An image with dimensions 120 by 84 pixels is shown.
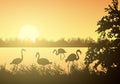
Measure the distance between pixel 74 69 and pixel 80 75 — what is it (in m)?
1.39

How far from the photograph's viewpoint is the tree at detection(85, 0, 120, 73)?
80.1ft

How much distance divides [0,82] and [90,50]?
16.7 ft

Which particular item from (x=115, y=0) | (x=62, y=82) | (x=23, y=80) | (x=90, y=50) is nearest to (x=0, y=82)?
(x=23, y=80)

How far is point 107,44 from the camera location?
81.6 feet

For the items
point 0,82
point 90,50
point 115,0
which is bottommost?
point 0,82

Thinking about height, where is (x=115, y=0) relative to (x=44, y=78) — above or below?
above

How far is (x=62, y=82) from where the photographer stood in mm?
23719

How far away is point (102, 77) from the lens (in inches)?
942

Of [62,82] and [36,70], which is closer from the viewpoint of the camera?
[62,82]

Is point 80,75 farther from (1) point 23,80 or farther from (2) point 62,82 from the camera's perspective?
(1) point 23,80

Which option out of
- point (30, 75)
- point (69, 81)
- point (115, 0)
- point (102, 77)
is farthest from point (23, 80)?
point (115, 0)

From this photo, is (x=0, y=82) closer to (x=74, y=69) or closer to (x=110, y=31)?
(x=74, y=69)

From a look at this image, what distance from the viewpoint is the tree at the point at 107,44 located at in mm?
24406

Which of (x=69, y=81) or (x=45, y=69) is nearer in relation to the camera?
(x=69, y=81)
